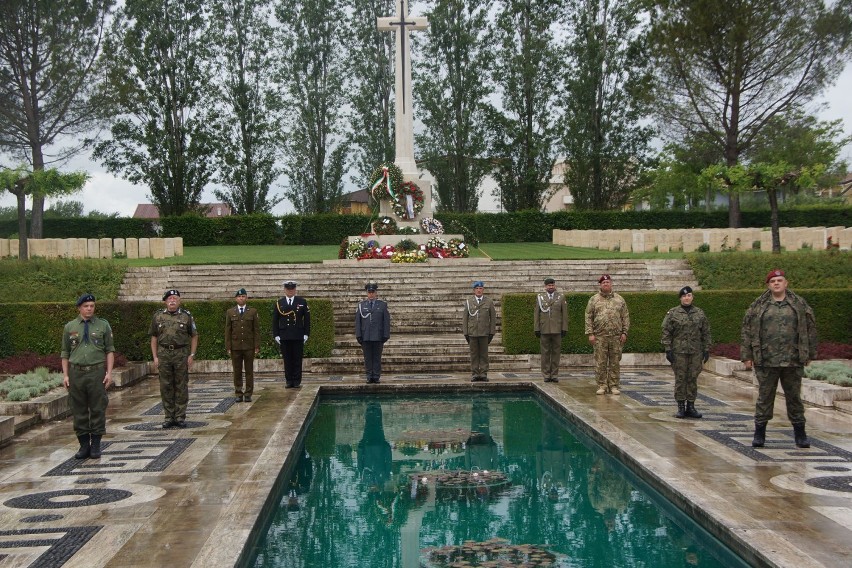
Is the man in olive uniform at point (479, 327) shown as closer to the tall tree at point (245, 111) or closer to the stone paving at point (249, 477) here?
the stone paving at point (249, 477)

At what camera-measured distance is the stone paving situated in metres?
5.88

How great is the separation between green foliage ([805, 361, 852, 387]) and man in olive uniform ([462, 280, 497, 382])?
16.0ft

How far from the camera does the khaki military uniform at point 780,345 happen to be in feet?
28.2

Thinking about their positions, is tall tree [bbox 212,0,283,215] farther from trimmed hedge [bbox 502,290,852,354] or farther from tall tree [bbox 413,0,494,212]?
trimmed hedge [bbox 502,290,852,354]

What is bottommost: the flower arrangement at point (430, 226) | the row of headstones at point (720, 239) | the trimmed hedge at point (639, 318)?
the trimmed hedge at point (639, 318)

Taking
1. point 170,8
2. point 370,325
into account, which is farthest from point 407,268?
point 170,8

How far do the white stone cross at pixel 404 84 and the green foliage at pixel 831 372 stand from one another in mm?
16706

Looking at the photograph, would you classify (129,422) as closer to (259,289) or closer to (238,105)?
(259,289)

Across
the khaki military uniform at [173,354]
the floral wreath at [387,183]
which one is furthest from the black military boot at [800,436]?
the floral wreath at [387,183]

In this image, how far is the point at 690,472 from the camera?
7.84m

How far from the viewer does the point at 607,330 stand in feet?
41.3

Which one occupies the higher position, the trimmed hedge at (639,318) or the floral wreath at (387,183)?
the floral wreath at (387,183)

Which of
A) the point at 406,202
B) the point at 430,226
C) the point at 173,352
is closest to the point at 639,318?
the point at 173,352

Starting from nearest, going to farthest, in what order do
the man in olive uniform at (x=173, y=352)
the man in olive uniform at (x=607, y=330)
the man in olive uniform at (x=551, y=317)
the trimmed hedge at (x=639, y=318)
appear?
the man in olive uniform at (x=173, y=352)
the man in olive uniform at (x=607, y=330)
the man in olive uniform at (x=551, y=317)
the trimmed hedge at (x=639, y=318)
